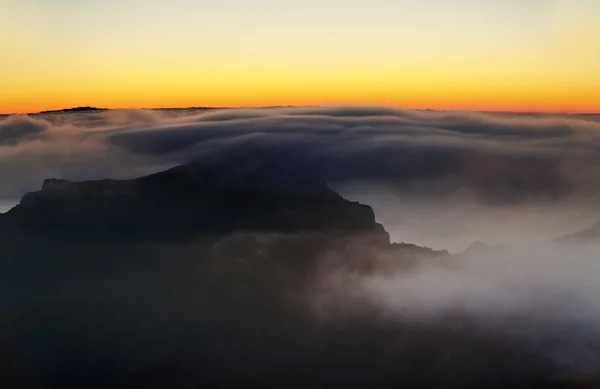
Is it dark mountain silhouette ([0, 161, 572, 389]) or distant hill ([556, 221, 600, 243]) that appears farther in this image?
dark mountain silhouette ([0, 161, 572, 389])

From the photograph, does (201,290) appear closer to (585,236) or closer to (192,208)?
(192,208)

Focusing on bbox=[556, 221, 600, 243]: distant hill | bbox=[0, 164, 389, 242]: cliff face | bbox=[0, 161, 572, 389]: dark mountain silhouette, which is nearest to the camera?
bbox=[556, 221, 600, 243]: distant hill

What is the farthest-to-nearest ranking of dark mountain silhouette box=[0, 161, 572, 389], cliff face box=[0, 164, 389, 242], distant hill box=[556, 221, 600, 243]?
dark mountain silhouette box=[0, 161, 572, 389]
cliff face box=[0, 164, 389, 242]
distant hill box=[556, 221, 600, 243]

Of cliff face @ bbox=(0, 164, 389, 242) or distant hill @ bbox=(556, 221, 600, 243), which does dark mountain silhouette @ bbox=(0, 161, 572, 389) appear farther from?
distant hill @ bbox=(556, 221, 600, 243)

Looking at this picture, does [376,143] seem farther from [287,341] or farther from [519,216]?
[287,341]

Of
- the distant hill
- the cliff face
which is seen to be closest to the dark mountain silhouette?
the cliff face

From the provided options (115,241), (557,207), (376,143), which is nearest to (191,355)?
(115,241)

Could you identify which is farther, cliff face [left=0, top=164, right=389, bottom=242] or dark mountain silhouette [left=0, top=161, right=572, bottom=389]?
dark mountain silhouette [left=0, top=161, right=572, bottom=389]

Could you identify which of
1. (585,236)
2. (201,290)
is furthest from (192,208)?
(585,236)

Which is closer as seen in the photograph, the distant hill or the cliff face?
the distant hill

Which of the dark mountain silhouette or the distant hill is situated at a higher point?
the distant hill
